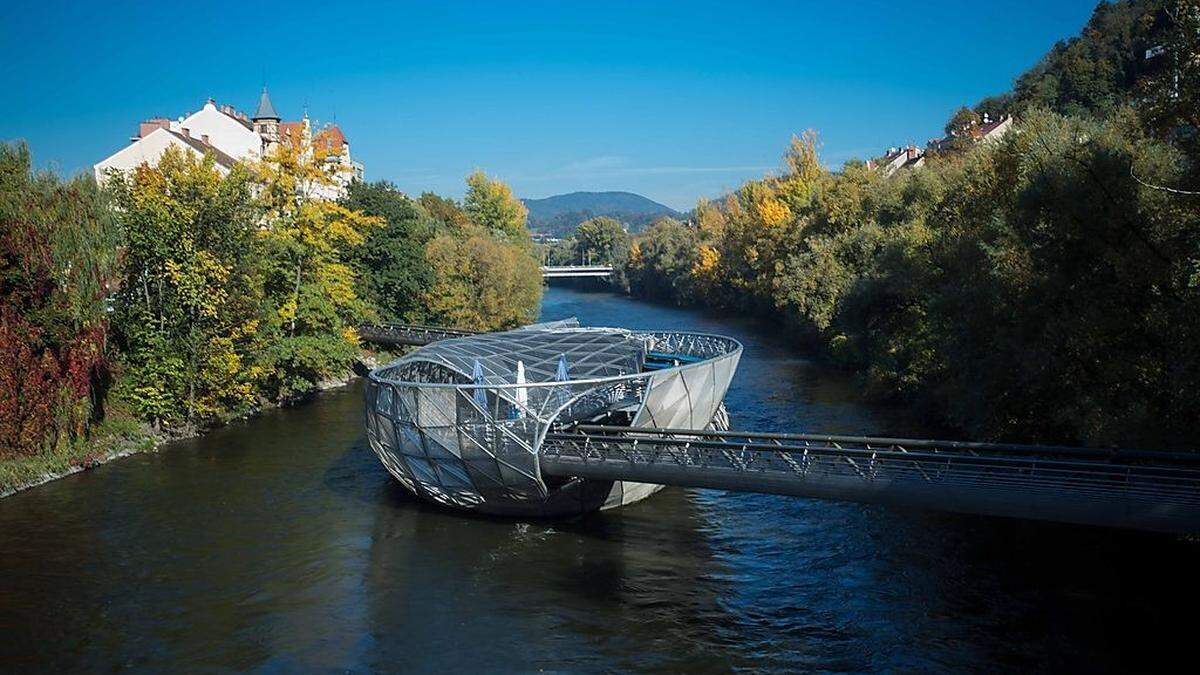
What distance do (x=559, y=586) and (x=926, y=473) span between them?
902 centimetres

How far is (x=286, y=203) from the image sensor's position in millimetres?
47125

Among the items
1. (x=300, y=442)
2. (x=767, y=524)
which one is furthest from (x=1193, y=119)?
(x=300, y=442)

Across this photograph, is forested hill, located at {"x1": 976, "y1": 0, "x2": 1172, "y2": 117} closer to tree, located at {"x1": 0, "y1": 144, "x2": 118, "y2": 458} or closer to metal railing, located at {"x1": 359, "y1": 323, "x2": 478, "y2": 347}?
metal railing, located at {"x1": 359, "y1": 323, "x2": 478, "y2": 347}

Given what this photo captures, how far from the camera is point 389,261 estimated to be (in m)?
61.9

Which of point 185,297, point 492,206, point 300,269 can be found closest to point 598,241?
point 492,206

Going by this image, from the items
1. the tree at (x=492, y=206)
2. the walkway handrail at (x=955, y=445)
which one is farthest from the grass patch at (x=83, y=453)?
the tree at (x=492, y=206)

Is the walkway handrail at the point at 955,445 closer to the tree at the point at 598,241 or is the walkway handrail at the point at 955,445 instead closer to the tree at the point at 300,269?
the tree at the point at 300,269

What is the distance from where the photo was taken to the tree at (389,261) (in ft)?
201

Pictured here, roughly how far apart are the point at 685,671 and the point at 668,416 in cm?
964

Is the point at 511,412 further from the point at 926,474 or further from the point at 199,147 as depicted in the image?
the point at 199,147

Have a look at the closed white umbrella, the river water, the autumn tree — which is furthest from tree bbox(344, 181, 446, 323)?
the closed white umbrella

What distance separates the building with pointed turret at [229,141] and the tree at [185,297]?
6014mm

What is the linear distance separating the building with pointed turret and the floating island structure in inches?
937

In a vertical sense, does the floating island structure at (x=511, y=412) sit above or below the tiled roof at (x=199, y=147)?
below
